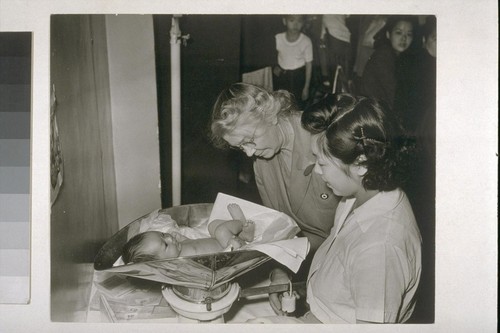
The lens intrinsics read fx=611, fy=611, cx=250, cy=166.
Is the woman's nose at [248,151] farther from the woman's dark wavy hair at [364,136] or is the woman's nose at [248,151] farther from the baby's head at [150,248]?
the baby's head at [150,248]

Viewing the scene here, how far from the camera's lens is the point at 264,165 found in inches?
52.7

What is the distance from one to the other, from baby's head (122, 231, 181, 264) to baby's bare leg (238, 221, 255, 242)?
0.14 meters

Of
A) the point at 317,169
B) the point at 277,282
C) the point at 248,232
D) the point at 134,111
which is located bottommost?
the point at 277,282

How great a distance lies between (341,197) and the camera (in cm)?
133

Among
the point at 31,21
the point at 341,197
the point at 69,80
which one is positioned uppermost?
the point at 31,21

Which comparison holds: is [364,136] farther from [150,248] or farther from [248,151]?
[150,248]

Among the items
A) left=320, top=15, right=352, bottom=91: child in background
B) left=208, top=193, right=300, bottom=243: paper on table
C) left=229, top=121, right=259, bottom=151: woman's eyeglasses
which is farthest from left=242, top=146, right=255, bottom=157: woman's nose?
left=320, top=15, right=352, bottom=91: child in background

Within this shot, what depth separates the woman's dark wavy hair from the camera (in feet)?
4.29

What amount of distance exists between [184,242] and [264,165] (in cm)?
24

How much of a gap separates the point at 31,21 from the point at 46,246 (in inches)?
19.6

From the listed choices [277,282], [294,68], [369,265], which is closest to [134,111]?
[294,68]

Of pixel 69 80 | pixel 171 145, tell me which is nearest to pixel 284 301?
pixel 171 145

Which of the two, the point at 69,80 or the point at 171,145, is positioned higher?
the point at 69,80

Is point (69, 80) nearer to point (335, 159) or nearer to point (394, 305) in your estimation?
point (335, 159)
